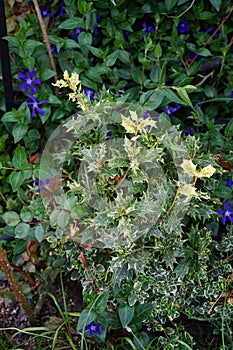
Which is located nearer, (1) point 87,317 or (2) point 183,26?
(1) point 87,317

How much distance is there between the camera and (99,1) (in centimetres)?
192

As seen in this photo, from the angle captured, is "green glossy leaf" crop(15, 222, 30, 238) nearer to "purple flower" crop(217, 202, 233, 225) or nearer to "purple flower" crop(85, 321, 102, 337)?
"purple flower" crop(85, 321, 102, 337)

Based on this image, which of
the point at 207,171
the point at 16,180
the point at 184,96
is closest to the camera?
the point at 207,171

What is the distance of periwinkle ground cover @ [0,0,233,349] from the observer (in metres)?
1.50

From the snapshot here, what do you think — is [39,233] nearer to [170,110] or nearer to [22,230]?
[22,230]

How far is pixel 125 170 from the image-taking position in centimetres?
161

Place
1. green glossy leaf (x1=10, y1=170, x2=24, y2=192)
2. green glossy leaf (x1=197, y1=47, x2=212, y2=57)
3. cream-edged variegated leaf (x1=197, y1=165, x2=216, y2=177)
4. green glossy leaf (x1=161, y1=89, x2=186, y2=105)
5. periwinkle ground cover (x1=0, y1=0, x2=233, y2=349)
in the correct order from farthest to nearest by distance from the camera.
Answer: green glossy leaf (x1=197, y1=47, x2=212, y2=57) → green glossy leaf (x1=10, y1=170, x2=24, y2=192) → green glossy leaf (x1=161, y1=89, x2=186, y2=105) → periwinkle ground cover (x1=0, y1=0, x2=233, y2=349) → cream-edged variegated leaf (x1=197, y1=165, x2=216, y2=177)

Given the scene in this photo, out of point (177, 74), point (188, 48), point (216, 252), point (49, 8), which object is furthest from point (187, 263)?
point (49, 8)

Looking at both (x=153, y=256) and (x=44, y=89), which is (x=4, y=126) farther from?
(x=153, y=256)

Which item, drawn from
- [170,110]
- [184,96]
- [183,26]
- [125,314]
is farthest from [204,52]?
[125,314]

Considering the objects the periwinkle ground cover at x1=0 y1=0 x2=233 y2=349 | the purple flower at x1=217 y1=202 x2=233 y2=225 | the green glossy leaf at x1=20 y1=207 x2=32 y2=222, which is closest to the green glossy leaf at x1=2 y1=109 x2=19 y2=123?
the periwinkle ground cover at x1=0 y1=0 x2=233 y2=349

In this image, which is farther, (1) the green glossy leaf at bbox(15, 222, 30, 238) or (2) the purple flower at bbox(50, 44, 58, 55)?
(2) the purple flower at bbox(50, 44, 58, 55)

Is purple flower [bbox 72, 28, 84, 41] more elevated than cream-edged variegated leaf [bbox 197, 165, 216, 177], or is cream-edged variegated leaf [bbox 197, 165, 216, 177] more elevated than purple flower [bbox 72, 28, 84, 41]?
purple flower [bbox 72, 28, 84, 41]

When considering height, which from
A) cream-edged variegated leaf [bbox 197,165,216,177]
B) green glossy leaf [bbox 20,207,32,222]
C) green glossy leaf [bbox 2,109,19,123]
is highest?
cream-edged variegated leaf [bbox 197,165,216,177]
